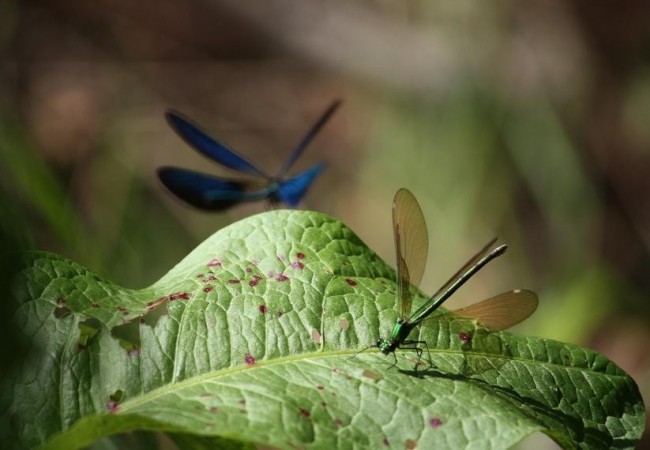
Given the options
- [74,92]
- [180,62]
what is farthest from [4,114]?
[180,62]

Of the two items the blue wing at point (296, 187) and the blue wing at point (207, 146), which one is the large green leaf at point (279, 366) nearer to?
the blue wing at point (296, 187)

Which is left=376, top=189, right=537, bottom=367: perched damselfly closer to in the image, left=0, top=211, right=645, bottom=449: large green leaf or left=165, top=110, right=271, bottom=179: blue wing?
left=0, top=211, right=645, bottom=449: large green leaf

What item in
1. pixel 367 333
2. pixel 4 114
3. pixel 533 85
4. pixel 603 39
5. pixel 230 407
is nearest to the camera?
pixel 230 407

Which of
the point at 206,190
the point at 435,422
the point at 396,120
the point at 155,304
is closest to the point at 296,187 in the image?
the point at 206,190

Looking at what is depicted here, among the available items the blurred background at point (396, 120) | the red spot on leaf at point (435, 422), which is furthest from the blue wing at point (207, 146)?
the red spot on leaf at point (435, 422)

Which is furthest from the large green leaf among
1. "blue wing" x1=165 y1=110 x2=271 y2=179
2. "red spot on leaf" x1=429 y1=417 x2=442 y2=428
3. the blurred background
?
the blurred background

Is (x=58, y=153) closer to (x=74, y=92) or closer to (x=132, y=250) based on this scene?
(x=74, y=92)

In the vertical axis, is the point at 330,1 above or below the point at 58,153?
above
